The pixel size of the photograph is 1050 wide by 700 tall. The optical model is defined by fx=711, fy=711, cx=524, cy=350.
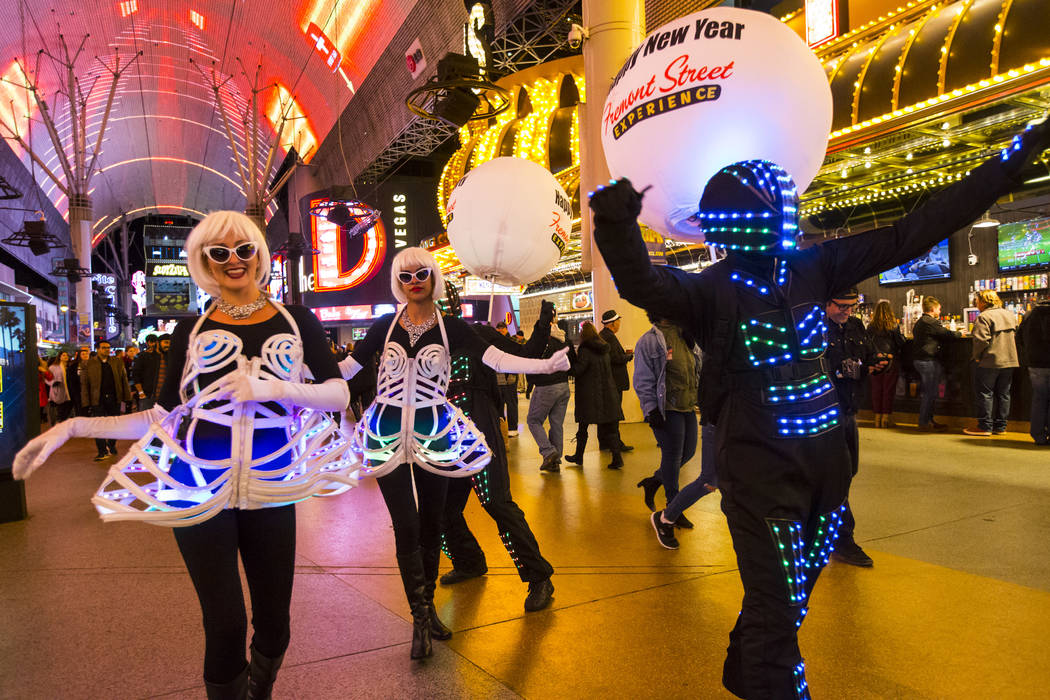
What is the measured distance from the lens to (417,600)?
134 inches

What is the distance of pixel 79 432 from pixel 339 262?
1249 inches

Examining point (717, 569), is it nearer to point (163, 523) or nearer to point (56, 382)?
point (163, 523)

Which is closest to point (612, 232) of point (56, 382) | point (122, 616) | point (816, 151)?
point (816, 151)

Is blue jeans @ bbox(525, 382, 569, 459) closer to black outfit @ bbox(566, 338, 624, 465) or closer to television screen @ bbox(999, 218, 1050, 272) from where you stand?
black outfit @ bbox(566, 338, 624, 465)

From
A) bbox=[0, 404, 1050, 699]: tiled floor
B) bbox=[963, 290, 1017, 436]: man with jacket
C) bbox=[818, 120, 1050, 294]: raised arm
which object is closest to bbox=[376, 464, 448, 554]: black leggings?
bbox=[0, 404, 1050, 699]: tiled floor

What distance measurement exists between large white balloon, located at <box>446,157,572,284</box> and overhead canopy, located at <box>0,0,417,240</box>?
57.2 ft

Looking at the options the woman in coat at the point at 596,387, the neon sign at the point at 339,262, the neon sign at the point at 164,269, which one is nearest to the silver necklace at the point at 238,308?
the woman in coat at the point at 596,387

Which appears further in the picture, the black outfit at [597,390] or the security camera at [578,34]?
the security camera at [578,34]

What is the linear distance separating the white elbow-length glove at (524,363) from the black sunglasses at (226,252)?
51.1 inches

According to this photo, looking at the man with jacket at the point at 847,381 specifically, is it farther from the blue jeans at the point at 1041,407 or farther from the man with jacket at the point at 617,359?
the blue jeans at the point at 1041,407

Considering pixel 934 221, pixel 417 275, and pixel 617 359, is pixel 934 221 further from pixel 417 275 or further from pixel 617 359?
pixel 617 359

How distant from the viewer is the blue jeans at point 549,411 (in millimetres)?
8570

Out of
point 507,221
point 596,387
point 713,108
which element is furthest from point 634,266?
point 596,387

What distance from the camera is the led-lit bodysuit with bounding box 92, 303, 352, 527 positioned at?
7.36 feet
